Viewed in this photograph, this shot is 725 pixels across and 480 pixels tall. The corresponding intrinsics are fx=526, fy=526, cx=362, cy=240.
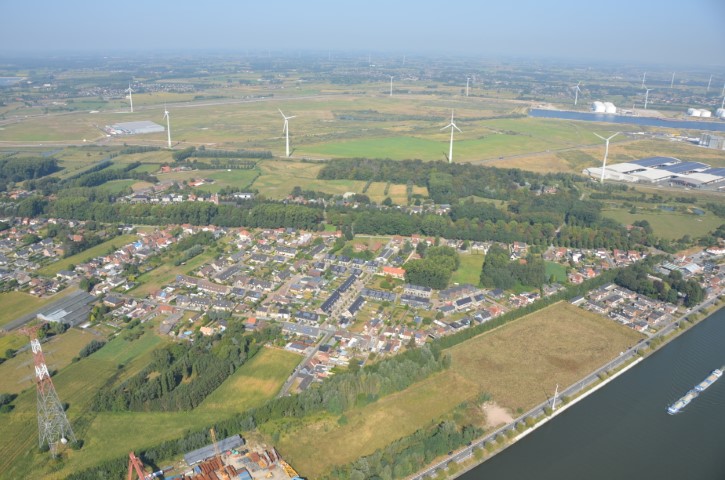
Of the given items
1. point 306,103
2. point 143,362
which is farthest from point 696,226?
point 306,103

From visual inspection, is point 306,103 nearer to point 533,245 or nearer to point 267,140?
point 267,140

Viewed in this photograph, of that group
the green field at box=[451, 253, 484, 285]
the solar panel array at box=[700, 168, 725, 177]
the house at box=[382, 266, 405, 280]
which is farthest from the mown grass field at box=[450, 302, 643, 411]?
the solar panel array at box=[700, 168, 725, 177]

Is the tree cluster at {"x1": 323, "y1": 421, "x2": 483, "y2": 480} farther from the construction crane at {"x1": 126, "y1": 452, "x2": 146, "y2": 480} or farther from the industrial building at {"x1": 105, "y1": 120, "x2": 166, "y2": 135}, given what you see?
the industrial building at {"x1": 105, "y1": 120, "x2": 166, "y2": 135}

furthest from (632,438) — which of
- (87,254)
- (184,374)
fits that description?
(87,254)

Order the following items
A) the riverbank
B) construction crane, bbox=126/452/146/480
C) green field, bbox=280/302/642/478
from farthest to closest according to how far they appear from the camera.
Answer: green field, bbox=280/302/642/478 → the riverbank → construction crane, bbox=126/452/146/480

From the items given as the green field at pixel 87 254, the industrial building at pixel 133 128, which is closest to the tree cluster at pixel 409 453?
the green field at pixel 87 254

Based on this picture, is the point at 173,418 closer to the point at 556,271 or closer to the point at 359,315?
the point at 359,315
